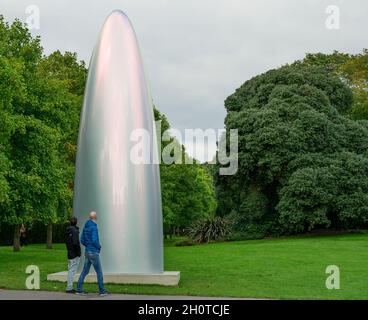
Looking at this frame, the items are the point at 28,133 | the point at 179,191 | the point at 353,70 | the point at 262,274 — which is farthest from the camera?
the point at 353,70

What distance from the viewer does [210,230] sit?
133 ft

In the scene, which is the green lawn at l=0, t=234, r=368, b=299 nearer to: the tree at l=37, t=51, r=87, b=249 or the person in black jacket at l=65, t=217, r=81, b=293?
the person in black jacket at l=65, t=217, r=81, b=293

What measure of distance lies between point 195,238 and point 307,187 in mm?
8477

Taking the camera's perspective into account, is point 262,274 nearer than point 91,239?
No

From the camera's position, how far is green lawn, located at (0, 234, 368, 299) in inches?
567

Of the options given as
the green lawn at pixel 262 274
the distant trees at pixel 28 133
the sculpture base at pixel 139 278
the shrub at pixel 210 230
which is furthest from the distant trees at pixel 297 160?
the sculpture base at pixel 139 278

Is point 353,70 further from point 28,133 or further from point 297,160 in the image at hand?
point 28,133

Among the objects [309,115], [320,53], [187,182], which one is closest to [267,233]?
[309,115]

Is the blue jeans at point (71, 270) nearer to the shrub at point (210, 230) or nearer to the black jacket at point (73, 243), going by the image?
the black jacket at point (73, 243)

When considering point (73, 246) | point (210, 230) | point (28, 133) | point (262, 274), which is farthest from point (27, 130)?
point (210, 230)

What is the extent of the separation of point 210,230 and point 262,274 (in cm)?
2216

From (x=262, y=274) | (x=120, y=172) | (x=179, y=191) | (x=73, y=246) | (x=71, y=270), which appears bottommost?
(x=262, y=274)

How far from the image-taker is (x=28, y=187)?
24000 millimetres

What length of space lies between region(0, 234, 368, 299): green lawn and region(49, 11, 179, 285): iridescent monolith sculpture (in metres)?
0.84
